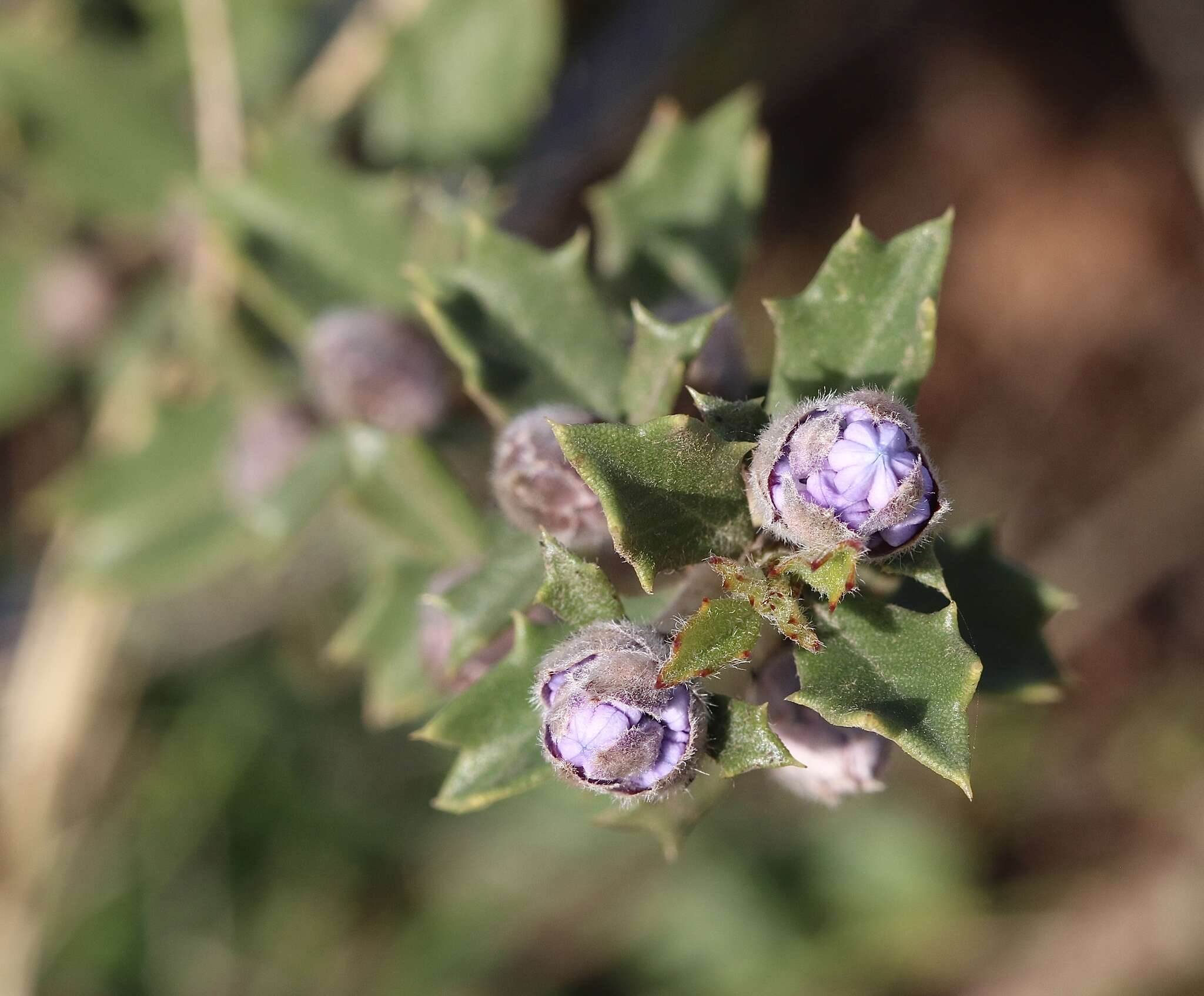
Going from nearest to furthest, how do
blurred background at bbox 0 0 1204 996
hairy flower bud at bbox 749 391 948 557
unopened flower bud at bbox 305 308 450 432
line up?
hairy flower bud at bbox 749 391 948 557 → unopened flower bud at bbox 305 308 450 432 → blurred background at bbox 0 0 1204 996

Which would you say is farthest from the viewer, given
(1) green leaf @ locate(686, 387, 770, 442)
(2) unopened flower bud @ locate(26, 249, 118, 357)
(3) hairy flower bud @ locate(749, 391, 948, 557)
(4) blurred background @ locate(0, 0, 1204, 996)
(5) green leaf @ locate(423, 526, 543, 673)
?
(4) blurred background @ locate(0, 0, 1204, 996)

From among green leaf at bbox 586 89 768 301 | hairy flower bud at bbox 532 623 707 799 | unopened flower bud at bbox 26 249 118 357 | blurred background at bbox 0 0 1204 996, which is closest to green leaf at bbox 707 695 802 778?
hairy flower bud at bbox 532 623 707 799

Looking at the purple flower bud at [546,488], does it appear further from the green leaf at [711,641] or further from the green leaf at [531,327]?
the green leaf at [711,641]

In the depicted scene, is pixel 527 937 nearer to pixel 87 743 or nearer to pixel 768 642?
pixel 87 743

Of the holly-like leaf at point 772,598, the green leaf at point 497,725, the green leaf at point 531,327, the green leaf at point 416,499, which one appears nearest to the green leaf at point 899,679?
the holly-like leaf at point 772,598

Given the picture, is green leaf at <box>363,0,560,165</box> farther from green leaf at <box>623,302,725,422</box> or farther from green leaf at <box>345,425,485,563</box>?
green leaf at <box>623,302,725,422</box>

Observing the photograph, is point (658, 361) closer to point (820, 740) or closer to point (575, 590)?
point (575, 590)
